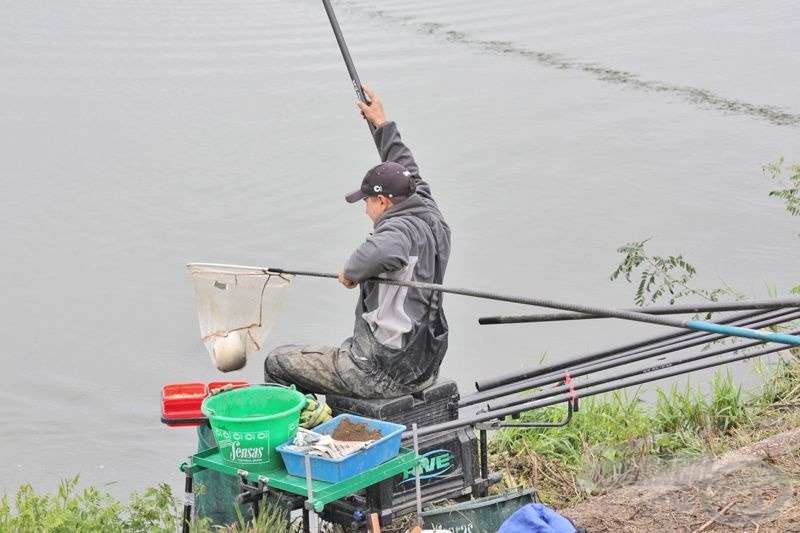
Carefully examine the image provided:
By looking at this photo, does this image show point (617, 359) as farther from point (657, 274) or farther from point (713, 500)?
point (657, 274)

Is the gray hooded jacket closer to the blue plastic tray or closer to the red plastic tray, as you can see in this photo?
the blue plastic tray

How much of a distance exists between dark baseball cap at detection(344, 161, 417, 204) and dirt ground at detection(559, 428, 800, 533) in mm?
1353

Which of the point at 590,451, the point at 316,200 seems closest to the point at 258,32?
the point at 316,200

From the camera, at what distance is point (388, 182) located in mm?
4594

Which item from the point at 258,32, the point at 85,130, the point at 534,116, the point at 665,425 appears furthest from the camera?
the point at 258,32

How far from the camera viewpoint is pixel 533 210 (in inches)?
379

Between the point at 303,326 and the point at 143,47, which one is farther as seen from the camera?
the point at 143,47

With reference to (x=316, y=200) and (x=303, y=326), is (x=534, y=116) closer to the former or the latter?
(x=316, y=200)

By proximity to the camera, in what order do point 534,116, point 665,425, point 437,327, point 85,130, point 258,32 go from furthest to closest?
point 258,32, point 534,116, point 85,130, point 665,425, point 437,327

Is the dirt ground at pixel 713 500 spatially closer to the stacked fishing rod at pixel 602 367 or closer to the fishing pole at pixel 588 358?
the stacked fishing rod at pixel 602 367

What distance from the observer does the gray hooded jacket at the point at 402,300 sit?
441 cm

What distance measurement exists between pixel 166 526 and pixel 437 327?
4.38 ft

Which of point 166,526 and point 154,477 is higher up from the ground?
point 154,477

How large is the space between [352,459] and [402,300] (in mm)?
684
